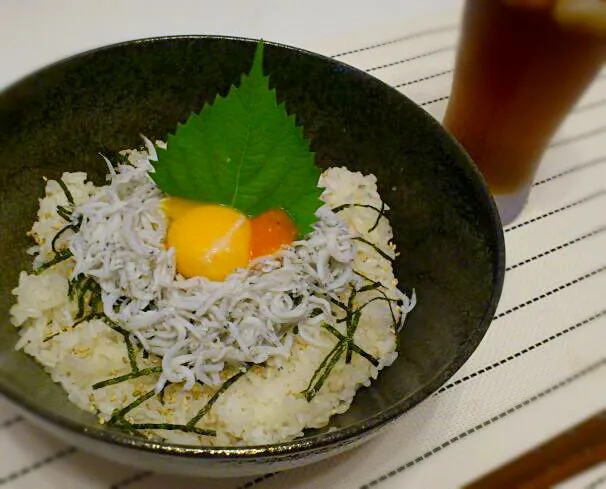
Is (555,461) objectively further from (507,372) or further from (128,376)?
(128,376)

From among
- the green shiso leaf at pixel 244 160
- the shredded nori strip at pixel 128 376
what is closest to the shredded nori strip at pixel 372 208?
the green shiso leaf at pixel 244 160

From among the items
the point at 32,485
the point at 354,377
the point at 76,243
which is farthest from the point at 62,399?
the point at 354,377

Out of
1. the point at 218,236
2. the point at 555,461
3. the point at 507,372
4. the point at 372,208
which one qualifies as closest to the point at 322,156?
the point at 372,208

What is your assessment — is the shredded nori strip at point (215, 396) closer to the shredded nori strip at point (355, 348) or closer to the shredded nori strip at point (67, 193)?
the shredded nori strip at point (355, 348)

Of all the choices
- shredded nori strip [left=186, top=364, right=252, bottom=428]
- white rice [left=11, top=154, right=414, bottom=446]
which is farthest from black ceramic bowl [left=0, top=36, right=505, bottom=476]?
shredded nori strip [left=186, top=364, right=252, bottom=428]

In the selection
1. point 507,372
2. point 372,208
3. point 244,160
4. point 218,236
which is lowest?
point 507,372

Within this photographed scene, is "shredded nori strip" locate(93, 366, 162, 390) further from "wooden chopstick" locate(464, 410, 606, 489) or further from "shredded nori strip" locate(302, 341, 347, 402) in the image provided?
"wooden chopstick" locate(464, 410, 606, 489)
